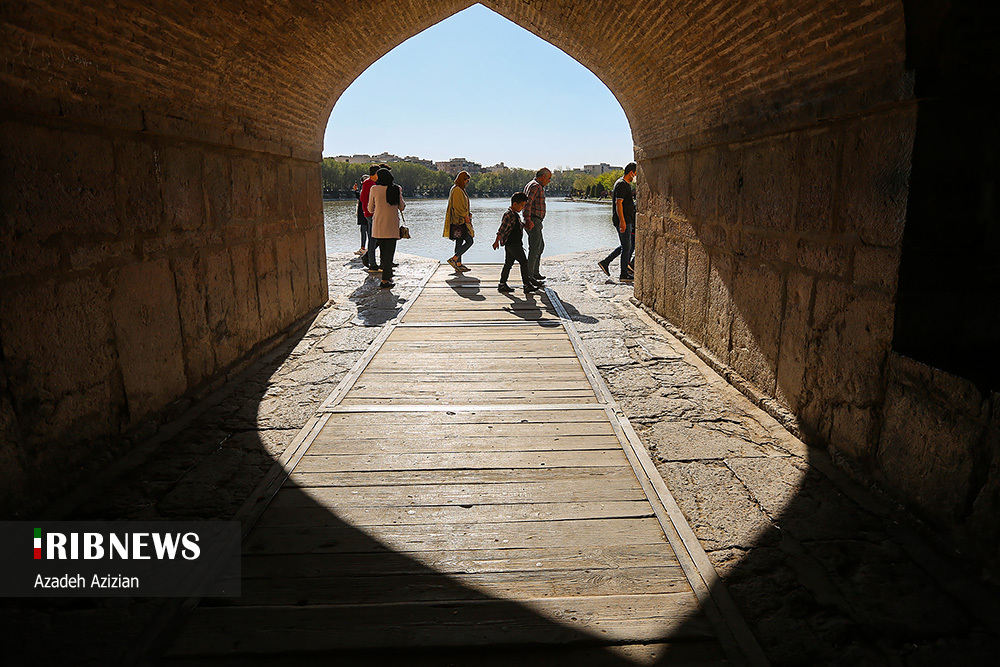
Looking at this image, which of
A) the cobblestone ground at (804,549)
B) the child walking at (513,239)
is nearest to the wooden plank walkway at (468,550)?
the cobblestone ground at (804,549)

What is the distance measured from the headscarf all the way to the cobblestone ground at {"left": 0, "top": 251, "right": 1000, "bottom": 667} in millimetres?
3636

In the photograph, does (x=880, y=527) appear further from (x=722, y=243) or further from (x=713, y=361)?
(x=722, y=243)

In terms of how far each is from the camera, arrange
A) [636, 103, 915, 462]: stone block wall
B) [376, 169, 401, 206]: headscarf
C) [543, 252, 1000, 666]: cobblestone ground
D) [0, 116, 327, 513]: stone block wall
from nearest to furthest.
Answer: [543, 252, 1000, 666]: cobblestone ground < [0, 116, 327, 513]: stone block wall < [636, 103, 915, 462]: stone block wall < [376, 169, 401, 206]: headscarf

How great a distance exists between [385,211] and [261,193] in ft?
9.35

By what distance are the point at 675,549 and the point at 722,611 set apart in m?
0.36

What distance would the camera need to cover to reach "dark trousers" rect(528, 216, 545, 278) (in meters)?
7.69

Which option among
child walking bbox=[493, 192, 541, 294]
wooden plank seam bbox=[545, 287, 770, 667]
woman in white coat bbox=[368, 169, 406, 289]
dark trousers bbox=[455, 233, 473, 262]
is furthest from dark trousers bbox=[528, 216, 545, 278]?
wooden plank seam bbox=[545, 287, 770, 667]

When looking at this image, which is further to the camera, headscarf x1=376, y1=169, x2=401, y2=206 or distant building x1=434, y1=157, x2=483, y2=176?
distant building x1=434, y1=157, x2=483, y2=176

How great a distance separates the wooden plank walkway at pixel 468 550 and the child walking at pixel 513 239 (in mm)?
3905

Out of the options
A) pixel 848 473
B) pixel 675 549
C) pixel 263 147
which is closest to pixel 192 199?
pixel 263 147

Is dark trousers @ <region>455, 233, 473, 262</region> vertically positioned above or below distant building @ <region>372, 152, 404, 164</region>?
below

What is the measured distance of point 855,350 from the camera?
290 centimetres

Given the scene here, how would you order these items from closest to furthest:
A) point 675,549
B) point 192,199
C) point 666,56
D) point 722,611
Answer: point 722,611 → point 675,549 → point 192,199 → point 666,56

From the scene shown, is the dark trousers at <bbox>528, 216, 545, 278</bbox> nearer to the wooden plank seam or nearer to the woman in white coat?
the woman in white coat
